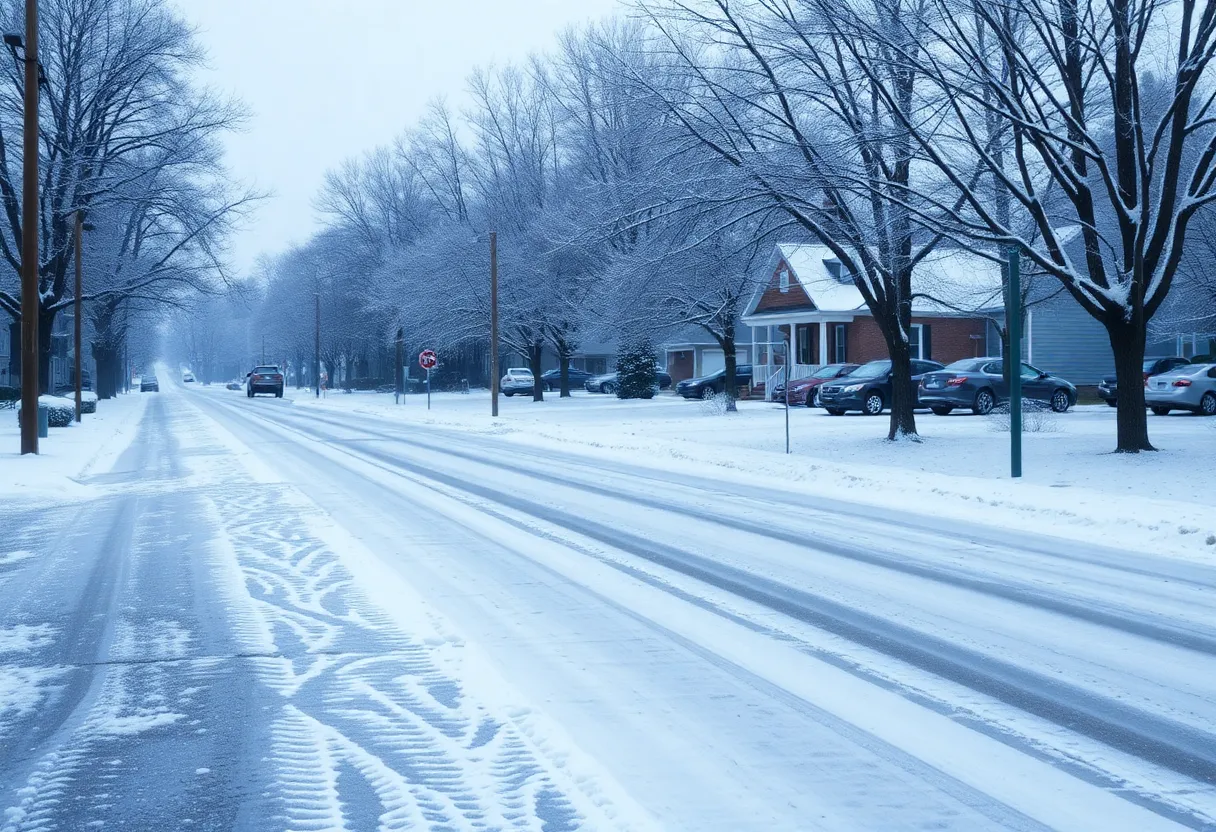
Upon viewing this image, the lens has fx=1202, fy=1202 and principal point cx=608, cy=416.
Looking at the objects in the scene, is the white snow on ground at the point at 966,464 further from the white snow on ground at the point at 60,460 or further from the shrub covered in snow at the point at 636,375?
the shrub covered in snow at the point at 636,375

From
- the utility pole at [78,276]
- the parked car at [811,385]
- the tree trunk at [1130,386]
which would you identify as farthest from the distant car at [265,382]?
the tree trunk at [1130,386]

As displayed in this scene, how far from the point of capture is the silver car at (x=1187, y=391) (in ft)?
98.1

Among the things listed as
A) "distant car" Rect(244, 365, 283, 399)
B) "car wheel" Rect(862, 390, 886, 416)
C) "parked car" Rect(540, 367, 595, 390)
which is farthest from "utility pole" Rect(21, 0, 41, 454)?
"distant car" Rect(244, 365, 283, 399)

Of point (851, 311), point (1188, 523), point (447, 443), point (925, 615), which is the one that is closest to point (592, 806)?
point (925, 615)

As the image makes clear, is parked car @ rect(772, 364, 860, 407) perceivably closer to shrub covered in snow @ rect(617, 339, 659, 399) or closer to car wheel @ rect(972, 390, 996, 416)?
car wheel @ rect(972, 390, 996, 416)

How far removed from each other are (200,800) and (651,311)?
3210cm

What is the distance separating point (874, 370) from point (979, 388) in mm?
2955

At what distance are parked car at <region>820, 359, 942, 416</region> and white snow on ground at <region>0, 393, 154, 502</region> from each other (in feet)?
58.3

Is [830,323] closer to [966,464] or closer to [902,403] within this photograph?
[902,403]

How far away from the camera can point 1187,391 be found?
29844 millimetres

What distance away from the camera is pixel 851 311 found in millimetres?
42062

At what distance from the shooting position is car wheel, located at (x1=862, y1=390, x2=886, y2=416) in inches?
1267

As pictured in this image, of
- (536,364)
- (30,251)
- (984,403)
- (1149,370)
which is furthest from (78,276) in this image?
(1149,370)

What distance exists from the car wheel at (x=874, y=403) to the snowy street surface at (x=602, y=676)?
66.9ft
